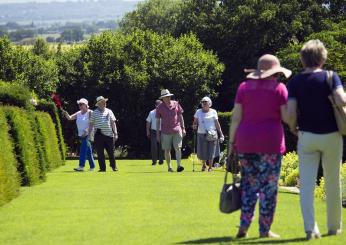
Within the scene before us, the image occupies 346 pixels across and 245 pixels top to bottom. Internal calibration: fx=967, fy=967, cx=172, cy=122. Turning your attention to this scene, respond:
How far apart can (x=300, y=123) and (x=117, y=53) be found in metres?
39.7

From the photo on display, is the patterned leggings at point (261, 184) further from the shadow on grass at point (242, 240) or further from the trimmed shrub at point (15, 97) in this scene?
the trimmed shrub at point (15, 97)

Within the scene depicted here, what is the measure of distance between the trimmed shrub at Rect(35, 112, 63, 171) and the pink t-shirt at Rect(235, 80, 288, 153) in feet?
41.6

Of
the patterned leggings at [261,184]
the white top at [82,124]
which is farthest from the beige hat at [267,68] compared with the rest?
the white top at [82,124]

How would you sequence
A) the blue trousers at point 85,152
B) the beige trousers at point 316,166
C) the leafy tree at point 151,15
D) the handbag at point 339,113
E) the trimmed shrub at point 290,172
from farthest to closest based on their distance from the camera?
the leafy tree at point 151,15, the blue trousers at point 85,152, the trimmed shrub at point 290,172, the beige trousers at point 316,166, the handbag at point 339,113

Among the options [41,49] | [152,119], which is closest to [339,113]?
[152,119]

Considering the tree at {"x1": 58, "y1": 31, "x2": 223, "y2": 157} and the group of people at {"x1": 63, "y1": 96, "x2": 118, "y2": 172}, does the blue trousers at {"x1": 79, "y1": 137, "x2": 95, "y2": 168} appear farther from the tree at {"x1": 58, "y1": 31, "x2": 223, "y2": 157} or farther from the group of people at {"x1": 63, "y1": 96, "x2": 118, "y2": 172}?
the tree at {"x1": 58, "y1": 31, "x2": 223, "y2": 157}

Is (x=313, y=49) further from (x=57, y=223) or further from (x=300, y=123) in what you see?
(x=57, y=223)

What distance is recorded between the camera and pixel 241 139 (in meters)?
9.75

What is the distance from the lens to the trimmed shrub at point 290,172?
61.4 ft

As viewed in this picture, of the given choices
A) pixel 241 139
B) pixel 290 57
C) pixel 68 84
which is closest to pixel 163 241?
pixel 241 139

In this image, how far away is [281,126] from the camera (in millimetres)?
9773

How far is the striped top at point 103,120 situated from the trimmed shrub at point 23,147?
156 inches

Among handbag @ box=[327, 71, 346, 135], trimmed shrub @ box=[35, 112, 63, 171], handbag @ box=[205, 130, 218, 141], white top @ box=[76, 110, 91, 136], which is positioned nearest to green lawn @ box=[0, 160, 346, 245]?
handbag @ box=[327, 71, 346, 135]

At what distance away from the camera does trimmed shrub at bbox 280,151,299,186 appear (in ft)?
61.4
